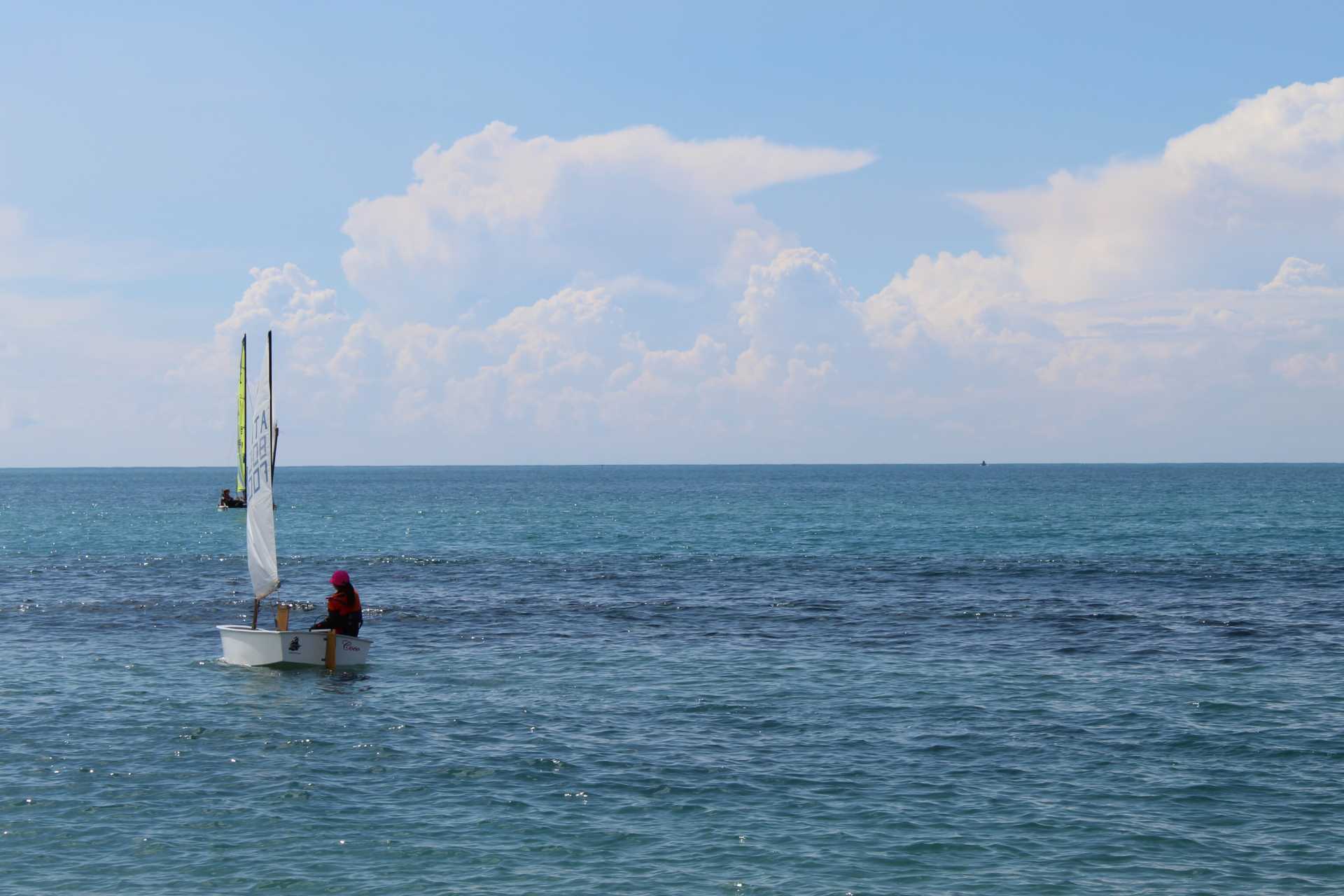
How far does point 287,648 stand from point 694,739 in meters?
13.4

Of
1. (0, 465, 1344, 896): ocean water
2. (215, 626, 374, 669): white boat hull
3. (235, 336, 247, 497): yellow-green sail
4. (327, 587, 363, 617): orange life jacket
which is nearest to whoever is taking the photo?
(0, 465, 1344, 896): ocean water

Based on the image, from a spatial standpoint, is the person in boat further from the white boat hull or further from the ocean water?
the ocean water

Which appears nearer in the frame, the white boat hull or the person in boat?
the white boat hull

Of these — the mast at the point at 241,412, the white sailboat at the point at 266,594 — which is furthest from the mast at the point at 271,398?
the mast at the point at 241,412

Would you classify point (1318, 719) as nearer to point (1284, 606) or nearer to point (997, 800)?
point (997, 800)

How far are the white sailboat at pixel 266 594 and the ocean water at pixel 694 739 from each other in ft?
2.54

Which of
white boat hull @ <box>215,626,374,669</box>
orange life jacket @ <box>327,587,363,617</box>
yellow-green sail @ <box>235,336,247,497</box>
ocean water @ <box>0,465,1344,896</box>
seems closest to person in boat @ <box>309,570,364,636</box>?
orange life jacket @ <box>327,587,363,617</box>

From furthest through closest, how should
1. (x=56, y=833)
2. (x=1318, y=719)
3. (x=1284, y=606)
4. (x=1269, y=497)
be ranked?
(x=1269, y=497)
(x=1284, y=606)
(x=1318, y=719)
(x=56, y=833)

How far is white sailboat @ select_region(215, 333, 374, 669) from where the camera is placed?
3238cm

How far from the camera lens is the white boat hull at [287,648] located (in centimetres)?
3228

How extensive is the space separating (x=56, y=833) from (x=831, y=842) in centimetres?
1199

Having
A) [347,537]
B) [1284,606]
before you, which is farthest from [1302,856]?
[347,537]

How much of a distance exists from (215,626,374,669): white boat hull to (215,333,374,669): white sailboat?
2cm

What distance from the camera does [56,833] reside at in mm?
18750
